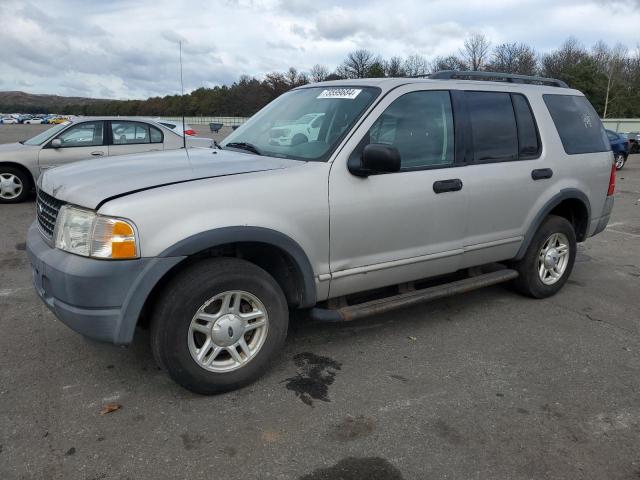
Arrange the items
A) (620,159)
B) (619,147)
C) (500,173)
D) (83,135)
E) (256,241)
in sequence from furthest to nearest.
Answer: (620,159), (619,147), (83,135), (500,173), (256,241)

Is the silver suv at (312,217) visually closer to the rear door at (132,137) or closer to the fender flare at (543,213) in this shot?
the fender flare at (543,213)

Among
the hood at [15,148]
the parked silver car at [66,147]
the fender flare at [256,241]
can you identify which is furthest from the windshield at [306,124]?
the hood at [15,148]

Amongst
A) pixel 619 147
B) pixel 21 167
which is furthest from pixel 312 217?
pixel 619 147

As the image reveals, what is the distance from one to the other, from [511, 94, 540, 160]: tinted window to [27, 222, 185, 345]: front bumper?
3.07 meters

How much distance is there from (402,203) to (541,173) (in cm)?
162

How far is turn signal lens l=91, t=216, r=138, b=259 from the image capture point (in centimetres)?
273

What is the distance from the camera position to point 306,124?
12.8 feet

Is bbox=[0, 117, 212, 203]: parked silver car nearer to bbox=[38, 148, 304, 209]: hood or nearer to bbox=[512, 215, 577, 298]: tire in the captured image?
bbox=[38, 148, 304, 209]: hood

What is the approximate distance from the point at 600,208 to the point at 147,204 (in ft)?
14.4

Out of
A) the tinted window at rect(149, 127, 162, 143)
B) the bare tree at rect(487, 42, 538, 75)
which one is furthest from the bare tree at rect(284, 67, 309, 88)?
the tinted window at rect(149, 127, 162, 143)

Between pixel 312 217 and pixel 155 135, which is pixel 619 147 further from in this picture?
pixel 312 217

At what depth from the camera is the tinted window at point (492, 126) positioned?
13.7 ft

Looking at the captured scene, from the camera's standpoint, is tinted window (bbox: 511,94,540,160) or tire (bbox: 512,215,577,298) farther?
tire (bbox: 512,215,577,298)

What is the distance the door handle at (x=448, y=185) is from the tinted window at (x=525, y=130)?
33.7 inches
